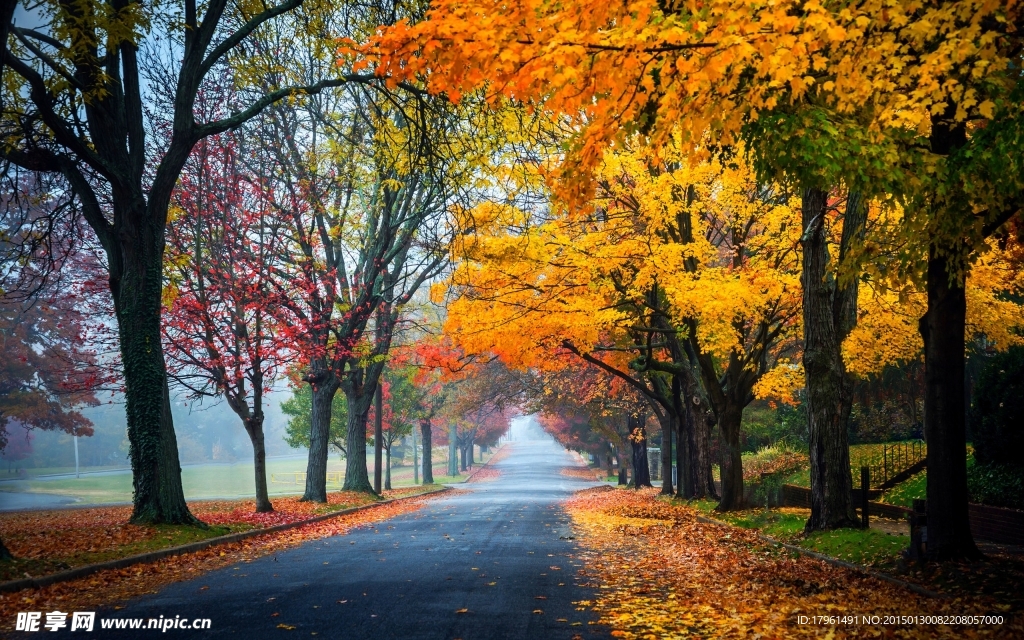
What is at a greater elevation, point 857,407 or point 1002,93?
point 1002,93

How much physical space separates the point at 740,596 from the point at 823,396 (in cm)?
638

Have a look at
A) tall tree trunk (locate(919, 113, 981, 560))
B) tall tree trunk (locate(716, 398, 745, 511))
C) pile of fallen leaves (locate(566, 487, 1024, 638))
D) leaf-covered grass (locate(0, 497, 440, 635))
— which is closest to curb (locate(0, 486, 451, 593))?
leaf-covered grass (locate(0, 497, 440, 635))

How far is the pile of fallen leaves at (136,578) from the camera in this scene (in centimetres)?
841

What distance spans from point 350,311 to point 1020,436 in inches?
699

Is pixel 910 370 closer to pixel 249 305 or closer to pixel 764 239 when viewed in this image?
pixel 764 239

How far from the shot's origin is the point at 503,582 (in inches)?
380

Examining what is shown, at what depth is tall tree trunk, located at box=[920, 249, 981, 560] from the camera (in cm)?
959

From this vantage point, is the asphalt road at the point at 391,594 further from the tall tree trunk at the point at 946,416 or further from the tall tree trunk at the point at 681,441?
the tall tree trunk at the point at 681,441

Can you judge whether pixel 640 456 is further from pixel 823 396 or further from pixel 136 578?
pixel 136 578

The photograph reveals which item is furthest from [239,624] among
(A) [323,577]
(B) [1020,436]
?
(B) [1020,436]

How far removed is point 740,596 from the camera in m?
8.74

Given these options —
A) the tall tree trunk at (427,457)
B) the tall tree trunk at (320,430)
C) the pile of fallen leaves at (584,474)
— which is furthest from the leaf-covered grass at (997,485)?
the pile of fallen leaves at (584,474)

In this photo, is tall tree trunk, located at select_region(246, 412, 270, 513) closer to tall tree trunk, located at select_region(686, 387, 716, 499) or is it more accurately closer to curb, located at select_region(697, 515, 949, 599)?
tall tree trunk, located at select_region(686, 387, 716, 499)

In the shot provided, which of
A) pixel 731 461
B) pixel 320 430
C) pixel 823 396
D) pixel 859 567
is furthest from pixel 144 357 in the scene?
pixel 731 461
